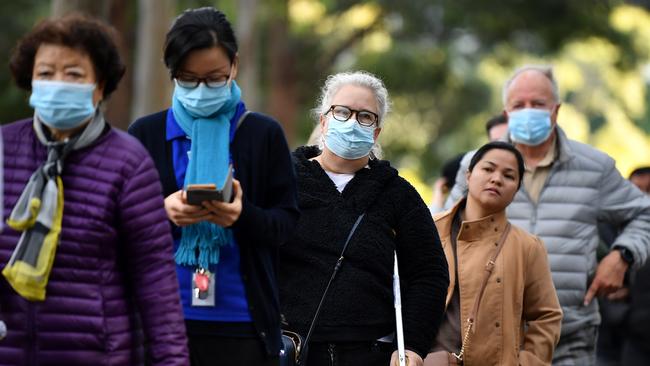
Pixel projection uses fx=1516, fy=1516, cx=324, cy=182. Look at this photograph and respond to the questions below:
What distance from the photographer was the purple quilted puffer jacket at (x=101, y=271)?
4.60 metres

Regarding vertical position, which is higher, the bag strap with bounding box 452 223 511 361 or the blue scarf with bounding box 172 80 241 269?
the blue scarf with bounding box 172 80 241 269

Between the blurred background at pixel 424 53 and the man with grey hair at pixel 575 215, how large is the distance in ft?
52.1

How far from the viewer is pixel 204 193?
491 centimetres

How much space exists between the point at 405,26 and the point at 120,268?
30745mm

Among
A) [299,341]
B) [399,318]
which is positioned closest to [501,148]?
[399,318]

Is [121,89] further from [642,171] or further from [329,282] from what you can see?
[329,282]

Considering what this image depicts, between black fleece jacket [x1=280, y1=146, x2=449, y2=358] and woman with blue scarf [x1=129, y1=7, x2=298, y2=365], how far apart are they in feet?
3.53

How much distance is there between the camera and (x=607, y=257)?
838 cm

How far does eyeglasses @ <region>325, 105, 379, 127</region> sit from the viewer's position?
6730 millimetres

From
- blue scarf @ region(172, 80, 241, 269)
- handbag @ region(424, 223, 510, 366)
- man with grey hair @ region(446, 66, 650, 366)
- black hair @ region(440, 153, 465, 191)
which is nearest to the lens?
blue scarf @ region(172, 80, 241, 269)

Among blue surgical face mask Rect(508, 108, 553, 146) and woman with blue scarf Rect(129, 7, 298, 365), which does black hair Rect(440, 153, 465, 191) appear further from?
woman with blue scarf Rect(129, 7, 298, 365)

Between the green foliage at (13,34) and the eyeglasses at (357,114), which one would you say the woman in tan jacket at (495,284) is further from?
the green foliage at (13,34)

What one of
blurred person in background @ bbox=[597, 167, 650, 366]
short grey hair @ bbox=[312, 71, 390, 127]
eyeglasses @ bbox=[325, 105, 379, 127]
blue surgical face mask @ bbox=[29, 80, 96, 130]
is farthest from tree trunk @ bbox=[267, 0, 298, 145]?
blue surgical face mask @ bbox=[29, 80, 96, 130]

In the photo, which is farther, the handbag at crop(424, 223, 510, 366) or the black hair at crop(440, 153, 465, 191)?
the black hair at crop(440, 153, 465, 191)
